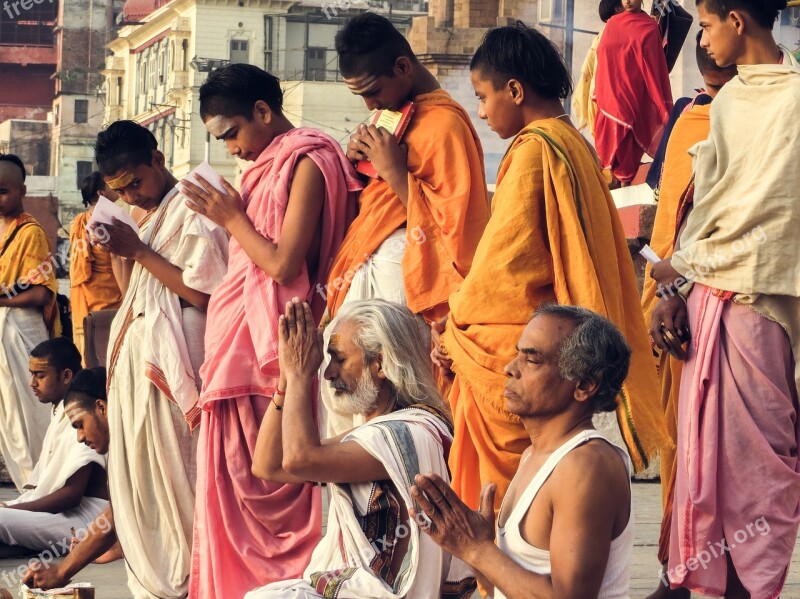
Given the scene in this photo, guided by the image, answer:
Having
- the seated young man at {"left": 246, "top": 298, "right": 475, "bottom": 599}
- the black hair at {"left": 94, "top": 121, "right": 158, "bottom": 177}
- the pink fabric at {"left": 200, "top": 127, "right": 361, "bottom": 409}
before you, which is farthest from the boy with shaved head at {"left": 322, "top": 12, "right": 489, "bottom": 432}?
the black hair at {"left": 94, "top": 121, "right": 158, "bottom": 177}

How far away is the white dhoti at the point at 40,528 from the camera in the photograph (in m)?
7.02

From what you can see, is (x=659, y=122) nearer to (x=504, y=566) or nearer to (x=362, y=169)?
(x=362, y=169)

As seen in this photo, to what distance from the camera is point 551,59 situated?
14.8 feet

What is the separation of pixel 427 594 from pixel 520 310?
2.71 ft

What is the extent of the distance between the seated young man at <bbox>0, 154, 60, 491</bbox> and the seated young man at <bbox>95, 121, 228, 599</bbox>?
10.5 feet

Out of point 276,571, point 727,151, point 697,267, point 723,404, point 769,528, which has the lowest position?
point 276,571

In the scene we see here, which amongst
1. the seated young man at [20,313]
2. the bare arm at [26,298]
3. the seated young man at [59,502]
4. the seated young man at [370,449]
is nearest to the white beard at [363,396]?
the seated young man at [370,449]

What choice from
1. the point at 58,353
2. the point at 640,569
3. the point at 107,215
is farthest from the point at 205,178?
the point at 58,353

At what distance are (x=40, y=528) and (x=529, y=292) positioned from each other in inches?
140

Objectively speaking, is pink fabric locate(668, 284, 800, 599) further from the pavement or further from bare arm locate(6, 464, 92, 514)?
bare arm locate(6, 464, 92, 514)

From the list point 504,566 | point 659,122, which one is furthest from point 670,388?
point 659,122

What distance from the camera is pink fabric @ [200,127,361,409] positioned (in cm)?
525

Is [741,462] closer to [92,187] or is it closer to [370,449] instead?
[370,449]

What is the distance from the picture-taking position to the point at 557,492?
3316 mm
